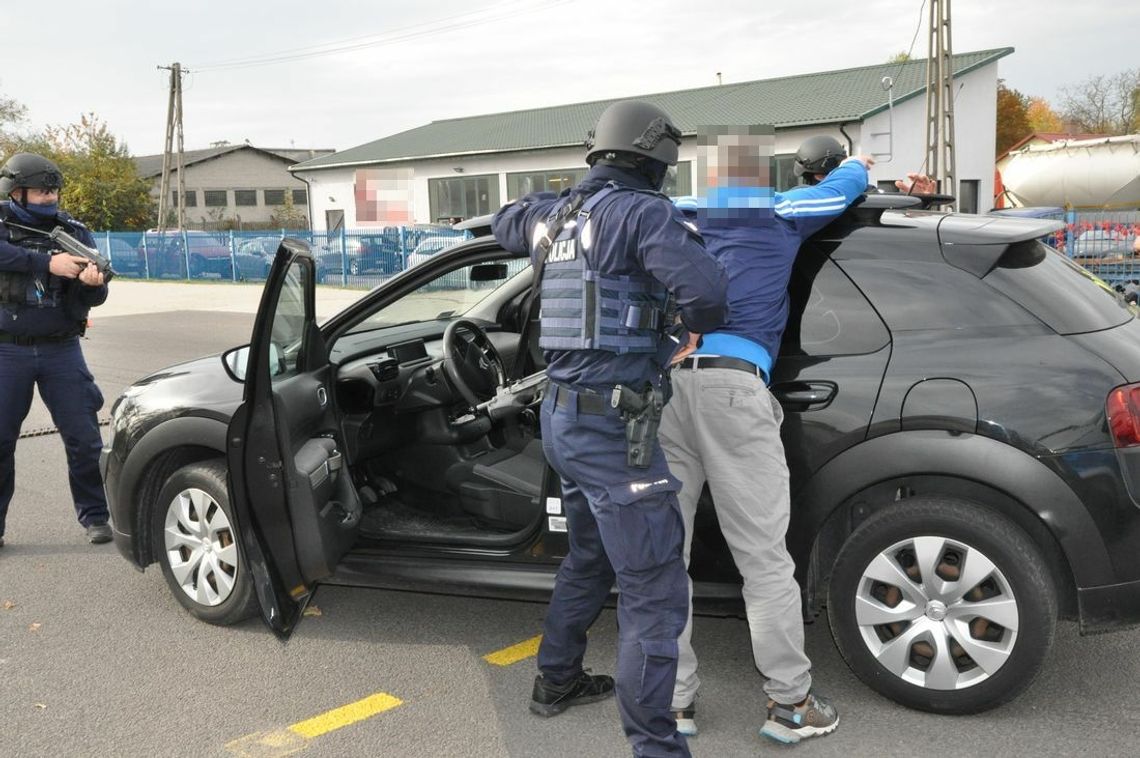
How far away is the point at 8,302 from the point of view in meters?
4.77

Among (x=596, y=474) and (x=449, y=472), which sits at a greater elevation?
(x=596, y=474)

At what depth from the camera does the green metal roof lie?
2700 centimetres

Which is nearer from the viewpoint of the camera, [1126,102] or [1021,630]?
[1021,630]

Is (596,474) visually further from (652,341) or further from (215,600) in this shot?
(215,600)

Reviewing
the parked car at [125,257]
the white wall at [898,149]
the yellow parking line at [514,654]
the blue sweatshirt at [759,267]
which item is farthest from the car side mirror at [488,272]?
the parked car at [125,257]

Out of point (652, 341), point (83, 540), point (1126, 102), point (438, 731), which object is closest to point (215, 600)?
point (438, 731)

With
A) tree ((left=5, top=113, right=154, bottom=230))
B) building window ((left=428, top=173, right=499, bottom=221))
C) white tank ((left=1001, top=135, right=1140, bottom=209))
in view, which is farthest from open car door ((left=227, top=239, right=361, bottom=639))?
tree ((left=5, top=113, right=154, bottom=230))

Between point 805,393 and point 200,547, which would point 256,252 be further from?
point 805,393

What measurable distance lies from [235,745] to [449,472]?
5.16 ft

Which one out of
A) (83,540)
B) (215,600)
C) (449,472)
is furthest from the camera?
(83,540)

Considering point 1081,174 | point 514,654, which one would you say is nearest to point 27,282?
point 514,654

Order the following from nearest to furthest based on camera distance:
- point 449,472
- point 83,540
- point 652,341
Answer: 1. point 652,341
2. point 449,472
3. point 83,540

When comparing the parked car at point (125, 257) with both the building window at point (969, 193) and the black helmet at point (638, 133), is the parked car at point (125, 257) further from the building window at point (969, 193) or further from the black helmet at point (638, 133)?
the black helmet at point (638, 133)

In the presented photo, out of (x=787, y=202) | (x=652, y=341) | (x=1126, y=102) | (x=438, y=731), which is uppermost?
(x=1126, y=102)
